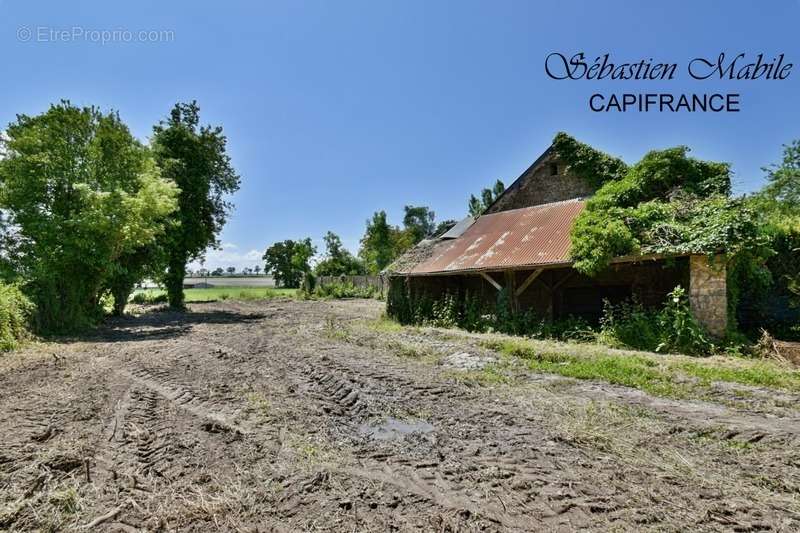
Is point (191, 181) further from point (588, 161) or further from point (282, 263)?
point (282, 263)

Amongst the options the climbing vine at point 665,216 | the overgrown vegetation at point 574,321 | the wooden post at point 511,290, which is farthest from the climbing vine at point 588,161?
the wooden post at point 511,290

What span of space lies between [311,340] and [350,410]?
5.91m

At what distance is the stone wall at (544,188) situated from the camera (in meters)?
15.9

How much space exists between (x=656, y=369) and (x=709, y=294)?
3.33 metres

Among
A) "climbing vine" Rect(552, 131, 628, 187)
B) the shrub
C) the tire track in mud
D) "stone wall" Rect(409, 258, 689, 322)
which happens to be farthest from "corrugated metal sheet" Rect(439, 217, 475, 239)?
the tire track in mud

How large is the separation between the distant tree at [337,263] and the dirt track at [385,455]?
35.2 meters

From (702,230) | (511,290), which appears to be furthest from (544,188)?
(702,230)

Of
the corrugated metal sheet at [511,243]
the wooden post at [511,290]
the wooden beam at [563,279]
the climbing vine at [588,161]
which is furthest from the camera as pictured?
the climbing vine at [588,161]

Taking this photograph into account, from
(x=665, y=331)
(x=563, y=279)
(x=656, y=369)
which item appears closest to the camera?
(x=656, y=369)

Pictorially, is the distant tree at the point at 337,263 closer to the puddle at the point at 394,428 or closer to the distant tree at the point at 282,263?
the distant tree at the point at 282,263

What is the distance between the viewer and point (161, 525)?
2775 mm

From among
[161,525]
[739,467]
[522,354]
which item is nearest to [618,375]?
[522,354]

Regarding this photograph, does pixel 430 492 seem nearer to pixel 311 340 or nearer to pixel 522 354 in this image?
pixel 522 354

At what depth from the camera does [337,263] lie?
4303cm
